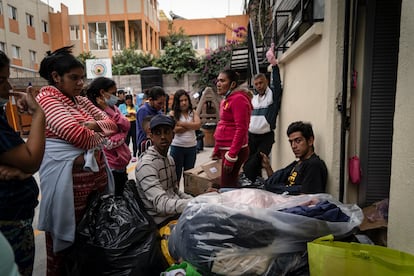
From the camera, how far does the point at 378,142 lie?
2295 mm

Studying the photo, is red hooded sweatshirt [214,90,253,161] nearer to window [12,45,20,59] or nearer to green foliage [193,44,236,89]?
green foliage [193,44,236,89]

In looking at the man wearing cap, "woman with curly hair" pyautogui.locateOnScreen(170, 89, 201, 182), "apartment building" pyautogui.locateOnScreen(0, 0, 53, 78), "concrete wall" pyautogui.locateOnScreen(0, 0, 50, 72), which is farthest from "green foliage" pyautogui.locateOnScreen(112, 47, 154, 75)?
the man wearing cap

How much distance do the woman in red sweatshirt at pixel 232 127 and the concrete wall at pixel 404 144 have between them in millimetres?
1436

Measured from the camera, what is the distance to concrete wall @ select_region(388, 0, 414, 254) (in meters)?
1.50

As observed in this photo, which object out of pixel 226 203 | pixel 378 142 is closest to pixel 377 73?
pixel 378 142

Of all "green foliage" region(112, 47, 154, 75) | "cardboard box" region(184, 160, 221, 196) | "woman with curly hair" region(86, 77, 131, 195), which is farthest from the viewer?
"green foliage" region(112, 47, 154, 75)

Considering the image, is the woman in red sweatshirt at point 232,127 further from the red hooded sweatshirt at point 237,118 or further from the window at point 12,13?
the window at point 12,13

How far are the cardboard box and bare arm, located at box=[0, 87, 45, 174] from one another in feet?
6.71

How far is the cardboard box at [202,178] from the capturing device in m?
3.23

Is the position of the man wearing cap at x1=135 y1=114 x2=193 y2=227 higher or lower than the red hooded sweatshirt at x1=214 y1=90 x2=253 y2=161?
lower

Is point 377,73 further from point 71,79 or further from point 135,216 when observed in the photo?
point 71,79

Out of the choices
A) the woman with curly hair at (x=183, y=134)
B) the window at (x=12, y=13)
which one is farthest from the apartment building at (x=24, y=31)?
the woman with curly hair at (x=183, y=134)

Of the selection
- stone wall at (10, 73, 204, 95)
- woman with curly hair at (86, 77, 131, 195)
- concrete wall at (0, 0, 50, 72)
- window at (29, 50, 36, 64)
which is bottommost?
woman with curly hair at (86, 77, 131, 195)

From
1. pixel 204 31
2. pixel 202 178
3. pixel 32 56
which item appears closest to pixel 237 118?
pixel 202 178
